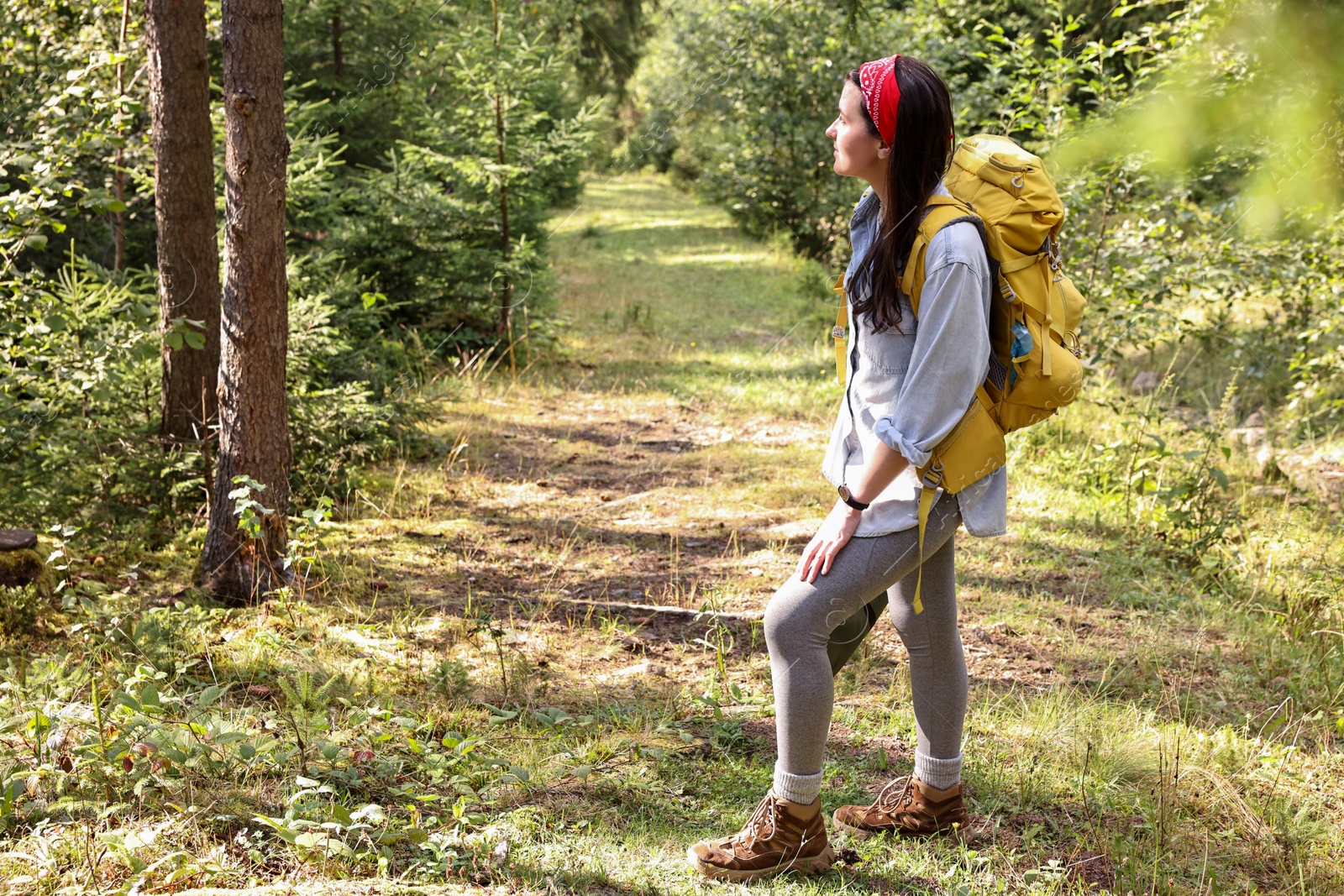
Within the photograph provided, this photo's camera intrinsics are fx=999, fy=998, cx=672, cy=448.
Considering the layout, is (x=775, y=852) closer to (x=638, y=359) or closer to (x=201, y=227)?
(x=201, y=227)

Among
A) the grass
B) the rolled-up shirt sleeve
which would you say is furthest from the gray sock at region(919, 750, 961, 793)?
the rolled-up shirt sleeve

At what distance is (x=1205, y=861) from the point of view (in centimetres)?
262

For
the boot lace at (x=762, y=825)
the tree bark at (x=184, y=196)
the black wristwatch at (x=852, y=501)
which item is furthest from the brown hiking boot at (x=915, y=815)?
the tree bark at (x=184, y=196)

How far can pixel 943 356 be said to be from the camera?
85.0 inches

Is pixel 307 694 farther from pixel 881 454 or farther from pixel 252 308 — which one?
pixel 881 454

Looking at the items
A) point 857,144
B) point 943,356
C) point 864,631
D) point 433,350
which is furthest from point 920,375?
point 433,350

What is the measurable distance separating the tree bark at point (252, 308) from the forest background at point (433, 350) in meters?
0.17

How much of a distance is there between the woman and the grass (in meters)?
0.29

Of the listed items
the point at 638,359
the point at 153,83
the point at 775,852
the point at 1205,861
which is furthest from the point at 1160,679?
the point at 638,359

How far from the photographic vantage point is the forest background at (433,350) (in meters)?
2.77

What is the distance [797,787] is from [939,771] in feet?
1.68

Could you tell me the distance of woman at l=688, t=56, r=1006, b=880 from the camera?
7.13 ft

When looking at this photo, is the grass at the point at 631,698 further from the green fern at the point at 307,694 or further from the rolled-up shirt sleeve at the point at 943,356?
the rolled-up shirt sleeve at the point at 943,356

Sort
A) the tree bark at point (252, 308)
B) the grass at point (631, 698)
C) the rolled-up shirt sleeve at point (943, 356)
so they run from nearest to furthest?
the rolled-up shirt sleeve at point (943, 356) < the grass at point (631, 698) < the tree bark at point (252, 308)
